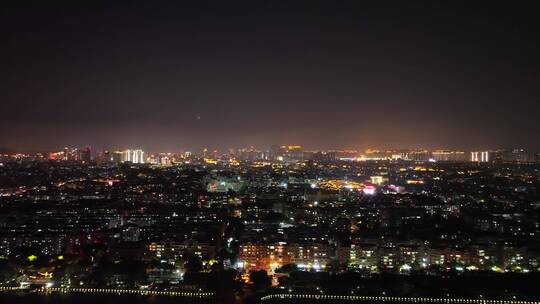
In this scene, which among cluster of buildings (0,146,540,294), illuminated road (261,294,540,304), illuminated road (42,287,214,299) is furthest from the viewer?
cluster of buildings (0,146,540,294)

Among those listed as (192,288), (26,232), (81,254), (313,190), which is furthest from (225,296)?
(313,190)

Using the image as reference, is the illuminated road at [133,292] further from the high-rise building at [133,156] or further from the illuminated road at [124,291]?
the high-rise building at [133,156]

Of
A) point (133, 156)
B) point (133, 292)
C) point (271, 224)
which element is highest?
point (133, 156)

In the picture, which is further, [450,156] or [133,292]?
[450,156]

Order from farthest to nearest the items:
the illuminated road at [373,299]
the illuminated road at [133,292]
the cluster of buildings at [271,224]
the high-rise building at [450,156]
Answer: the high-rise building at [450,156] → the cluster of buildings at [271,224] → the illuminated road at [133,292] → the illuminated road at [373,299]

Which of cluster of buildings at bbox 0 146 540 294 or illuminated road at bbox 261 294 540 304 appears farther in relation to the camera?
cluster of buildings at bbox 0 146 540 294

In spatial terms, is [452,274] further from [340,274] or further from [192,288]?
[192,288]

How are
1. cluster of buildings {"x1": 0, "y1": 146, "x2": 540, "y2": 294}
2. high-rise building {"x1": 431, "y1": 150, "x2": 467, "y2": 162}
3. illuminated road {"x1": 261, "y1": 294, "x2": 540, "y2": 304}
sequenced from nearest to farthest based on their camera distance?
illuminated road {"x1": 261, "y1": 294, "x2": 540, "y2": 304} < cluster of buildings {"x1": 0, "y1": 146, "x2": 540, "y2": 294} < high-rise building {"x1": 431, "y1": 150, "x2": 467, "y2": 162}

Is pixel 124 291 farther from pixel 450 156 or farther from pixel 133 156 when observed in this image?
pixel 450 156

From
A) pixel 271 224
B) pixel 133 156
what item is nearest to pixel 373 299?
pixel 271 224

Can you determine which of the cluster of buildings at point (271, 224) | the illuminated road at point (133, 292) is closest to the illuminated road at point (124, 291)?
the illuminated road at point (133, 292)

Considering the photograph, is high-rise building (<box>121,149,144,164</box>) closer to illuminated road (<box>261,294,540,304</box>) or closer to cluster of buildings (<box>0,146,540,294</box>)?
cluster of buildings (<box>0,146,540,294</box>)

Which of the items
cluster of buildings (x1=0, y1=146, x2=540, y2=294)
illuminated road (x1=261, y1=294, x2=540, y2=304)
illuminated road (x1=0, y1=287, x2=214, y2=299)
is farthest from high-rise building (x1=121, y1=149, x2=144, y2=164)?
illuminated road (x1=261, y1=294, x2=540, y2=304)
